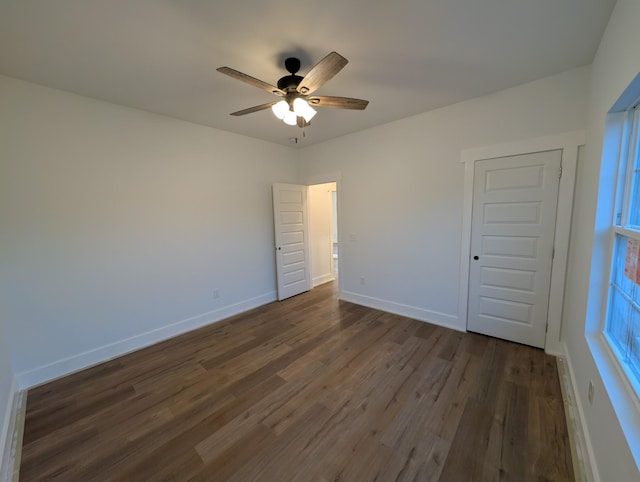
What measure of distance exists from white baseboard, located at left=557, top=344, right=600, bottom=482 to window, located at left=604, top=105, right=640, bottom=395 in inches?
22.8

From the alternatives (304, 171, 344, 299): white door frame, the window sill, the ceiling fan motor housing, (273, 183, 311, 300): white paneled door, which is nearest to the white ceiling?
the ceiling fan motor housing

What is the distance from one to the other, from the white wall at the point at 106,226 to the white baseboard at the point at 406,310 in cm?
185

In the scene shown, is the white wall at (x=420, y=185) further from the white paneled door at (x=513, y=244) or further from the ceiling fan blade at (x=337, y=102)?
the ceiling fan blade at (x=337, y=102)

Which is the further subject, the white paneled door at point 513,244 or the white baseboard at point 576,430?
the white paneled door at point 513,244

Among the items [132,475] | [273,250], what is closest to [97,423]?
[132,475]

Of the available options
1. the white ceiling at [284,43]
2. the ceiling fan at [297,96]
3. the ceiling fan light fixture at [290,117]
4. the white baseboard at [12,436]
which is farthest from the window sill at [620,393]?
the white baseboard at [12,436]

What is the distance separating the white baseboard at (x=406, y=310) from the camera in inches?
122

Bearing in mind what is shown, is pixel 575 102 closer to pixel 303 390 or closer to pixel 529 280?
pixel 529 280

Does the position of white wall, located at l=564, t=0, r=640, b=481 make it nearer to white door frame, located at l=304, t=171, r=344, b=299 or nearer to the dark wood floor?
the dark wood floor

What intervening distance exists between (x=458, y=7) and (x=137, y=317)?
156 inches

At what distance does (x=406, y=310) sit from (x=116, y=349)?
3.54m

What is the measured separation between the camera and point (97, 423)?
1842 mm

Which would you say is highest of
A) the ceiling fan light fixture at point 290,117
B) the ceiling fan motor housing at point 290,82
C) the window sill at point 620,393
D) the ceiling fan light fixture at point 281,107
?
the ceiling fan motor housing at point 290,82

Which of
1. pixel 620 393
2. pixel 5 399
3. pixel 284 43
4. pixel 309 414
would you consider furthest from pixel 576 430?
pixel 5 399
